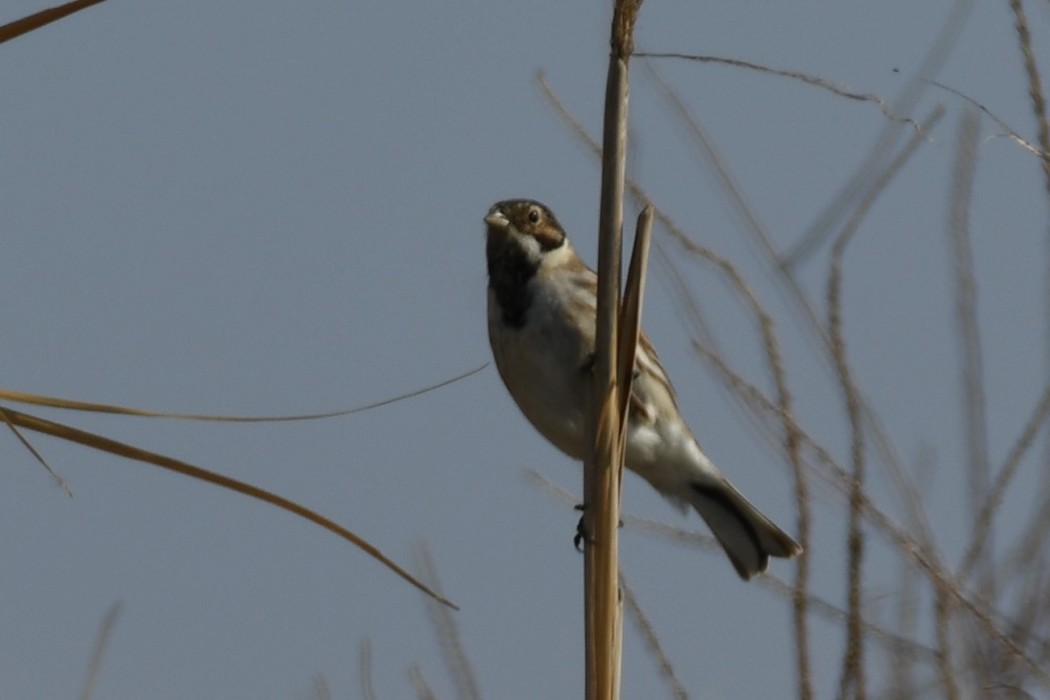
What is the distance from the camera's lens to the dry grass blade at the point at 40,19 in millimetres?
1332

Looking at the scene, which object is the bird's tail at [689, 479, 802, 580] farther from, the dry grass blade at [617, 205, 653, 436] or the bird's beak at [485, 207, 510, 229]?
the dry grass blade at [617, 205, 653, 436]

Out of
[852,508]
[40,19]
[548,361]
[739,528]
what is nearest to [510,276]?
[548,361]

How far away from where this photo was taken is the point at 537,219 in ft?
12.1

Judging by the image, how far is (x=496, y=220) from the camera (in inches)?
142

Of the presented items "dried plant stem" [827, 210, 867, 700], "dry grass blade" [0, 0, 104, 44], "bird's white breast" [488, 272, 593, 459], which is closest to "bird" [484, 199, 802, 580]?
"bird's white breast" [488, 272, 593, 459]

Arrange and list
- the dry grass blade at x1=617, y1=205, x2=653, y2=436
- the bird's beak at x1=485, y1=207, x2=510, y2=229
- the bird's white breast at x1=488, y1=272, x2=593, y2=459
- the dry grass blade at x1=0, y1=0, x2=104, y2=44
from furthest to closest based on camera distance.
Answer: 1. the bird's beak at x1=485, y1=207, x2=510, y2=229
2. the bird's white breast at x1=488, y1=272, x2=593, y2=459
3. the dry grass blade at x1=617, y1=205, x2=653, y2=436
4. the dry grass blade at x1=0, y1=0, x2=104, y2=44

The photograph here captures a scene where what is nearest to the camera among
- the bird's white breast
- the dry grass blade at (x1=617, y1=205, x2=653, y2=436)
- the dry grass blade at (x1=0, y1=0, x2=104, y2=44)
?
the dry grass blade at (x1=0, y1=0, x2=104, y2=44)

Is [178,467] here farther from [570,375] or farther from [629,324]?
[570,375]

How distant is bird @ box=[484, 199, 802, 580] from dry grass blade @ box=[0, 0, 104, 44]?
1.98m

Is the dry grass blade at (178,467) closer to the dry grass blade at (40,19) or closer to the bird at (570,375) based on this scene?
the dry grass blade at (40,19)

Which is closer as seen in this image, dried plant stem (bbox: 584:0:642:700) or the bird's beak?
dried plant stem (bbox: 584:0:642:700)

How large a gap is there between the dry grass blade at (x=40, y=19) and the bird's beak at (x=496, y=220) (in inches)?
88.6

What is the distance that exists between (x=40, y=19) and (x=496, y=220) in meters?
2.29

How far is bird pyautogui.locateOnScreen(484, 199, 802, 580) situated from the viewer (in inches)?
133
